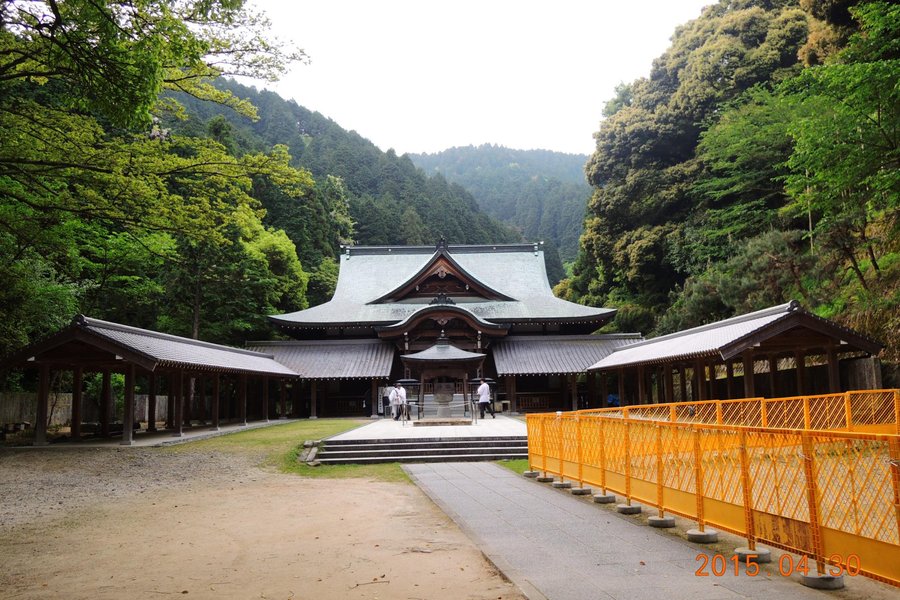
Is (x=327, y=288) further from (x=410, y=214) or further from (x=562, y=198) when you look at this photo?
(x=562, y=198)

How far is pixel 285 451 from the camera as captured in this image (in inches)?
527

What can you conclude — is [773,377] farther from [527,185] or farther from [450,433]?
[527,185]

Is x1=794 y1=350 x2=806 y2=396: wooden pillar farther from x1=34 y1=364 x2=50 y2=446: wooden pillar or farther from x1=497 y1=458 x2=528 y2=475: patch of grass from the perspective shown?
x1=34 y1=364 x2=50 y2=446: wooden pillar

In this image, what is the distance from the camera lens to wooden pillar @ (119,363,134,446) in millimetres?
13984

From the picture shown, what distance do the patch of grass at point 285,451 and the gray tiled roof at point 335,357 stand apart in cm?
775

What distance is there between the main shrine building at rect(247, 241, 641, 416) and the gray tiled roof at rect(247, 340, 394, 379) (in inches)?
1.7

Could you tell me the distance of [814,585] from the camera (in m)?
4.07

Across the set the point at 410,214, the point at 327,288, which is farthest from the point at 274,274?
the point at 410,214

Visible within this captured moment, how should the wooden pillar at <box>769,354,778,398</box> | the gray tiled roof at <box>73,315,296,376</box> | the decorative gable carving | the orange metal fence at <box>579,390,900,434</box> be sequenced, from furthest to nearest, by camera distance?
the decorative gable carving < the wooden pillar at <box>769,354,778,398</box> < the gray tiled roof at <box>73,315,296,376</box> < the orange metal fence at <box>579,390,900,434</box>

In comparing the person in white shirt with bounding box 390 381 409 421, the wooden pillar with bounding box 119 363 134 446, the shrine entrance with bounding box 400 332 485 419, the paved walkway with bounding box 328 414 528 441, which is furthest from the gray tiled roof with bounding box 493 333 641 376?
the wooden pillar with bounding box 119 363 134 446

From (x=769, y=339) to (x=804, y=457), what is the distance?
11.3 meters

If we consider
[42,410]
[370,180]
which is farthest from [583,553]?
[370,180]

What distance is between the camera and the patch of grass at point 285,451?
11391mm

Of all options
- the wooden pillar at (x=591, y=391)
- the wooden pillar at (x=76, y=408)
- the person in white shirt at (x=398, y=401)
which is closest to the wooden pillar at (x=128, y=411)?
the wooden pillar at (x=76, y=408)
